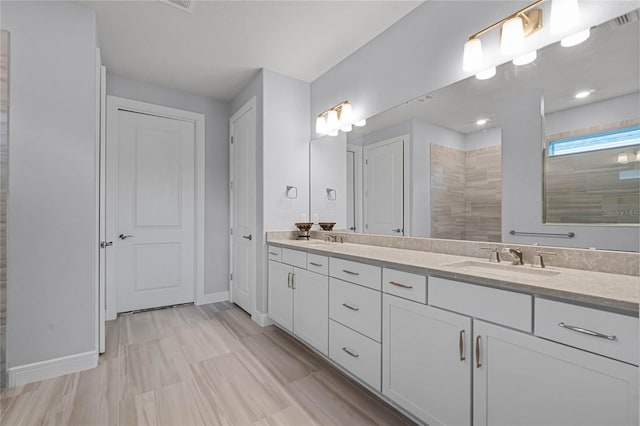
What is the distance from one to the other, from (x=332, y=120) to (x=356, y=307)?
176 centimetres

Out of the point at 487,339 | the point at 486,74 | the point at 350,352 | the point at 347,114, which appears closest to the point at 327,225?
the point at 347,114

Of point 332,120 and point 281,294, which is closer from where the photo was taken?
point 281,294

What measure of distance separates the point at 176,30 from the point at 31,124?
4.01 ft

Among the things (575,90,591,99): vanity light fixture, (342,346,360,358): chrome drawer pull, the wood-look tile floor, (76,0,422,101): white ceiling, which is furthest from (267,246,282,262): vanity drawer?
(575,90,591,99): vanity light fixture

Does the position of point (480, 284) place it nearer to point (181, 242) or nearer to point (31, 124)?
point (31, 124)

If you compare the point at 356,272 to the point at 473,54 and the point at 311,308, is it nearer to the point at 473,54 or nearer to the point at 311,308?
the point at 311,308

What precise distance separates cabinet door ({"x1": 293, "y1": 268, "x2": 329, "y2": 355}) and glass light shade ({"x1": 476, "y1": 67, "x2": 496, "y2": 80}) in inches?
61.2

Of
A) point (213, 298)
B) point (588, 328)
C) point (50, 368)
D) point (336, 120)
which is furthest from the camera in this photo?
point (213, 298)

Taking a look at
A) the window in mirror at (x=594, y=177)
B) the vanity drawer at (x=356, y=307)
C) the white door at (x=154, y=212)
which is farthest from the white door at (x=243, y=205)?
the window in mirror at (x=594, y=177)

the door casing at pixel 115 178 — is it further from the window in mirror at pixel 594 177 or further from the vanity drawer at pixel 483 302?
the window in mirror at pixel 594 177

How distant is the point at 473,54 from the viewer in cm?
171

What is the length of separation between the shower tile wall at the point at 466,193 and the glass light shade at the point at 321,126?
4.02ft

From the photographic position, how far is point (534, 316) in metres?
1.05

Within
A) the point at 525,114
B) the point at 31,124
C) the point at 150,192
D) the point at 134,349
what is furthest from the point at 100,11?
the point at 525,114
